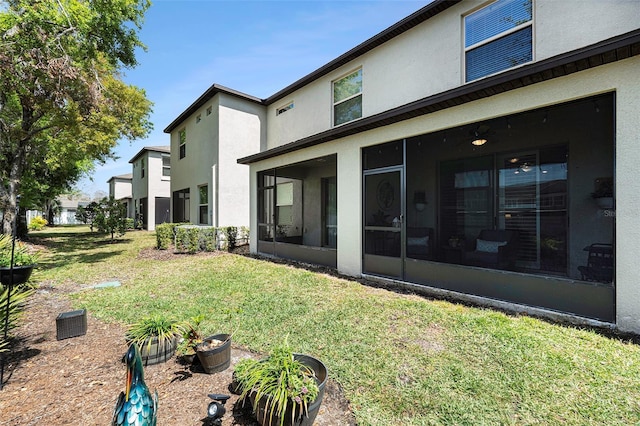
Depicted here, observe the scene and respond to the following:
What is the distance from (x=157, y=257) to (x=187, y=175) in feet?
18.6

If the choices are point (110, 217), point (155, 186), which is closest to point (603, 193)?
point (110, 217)

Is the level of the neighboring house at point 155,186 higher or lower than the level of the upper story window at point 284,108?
lower

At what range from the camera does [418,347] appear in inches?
130

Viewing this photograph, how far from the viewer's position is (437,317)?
4.17 metres

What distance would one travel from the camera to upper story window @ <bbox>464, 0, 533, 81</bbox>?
5516mm

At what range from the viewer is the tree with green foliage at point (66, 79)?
7.39 meters

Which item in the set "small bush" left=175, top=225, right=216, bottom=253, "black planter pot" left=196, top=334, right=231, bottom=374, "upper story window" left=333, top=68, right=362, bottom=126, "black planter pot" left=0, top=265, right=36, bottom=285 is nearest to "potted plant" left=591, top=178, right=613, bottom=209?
"upper story window" left=333, top=68, right=362, bottom=126

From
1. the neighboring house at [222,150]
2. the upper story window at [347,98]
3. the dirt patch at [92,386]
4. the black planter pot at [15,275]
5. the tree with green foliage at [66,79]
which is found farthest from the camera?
the neighboring house at [222,150]

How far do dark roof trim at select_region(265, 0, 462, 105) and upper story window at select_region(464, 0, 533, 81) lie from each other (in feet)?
2.44

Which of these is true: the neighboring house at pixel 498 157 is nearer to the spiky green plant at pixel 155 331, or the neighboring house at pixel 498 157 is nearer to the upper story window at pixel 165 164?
the spiky green plant at pixel 155 331

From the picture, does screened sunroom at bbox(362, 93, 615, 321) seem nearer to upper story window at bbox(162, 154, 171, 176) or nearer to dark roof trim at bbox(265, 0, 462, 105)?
dark roof trim at bbox(265, 0, 462, 105)

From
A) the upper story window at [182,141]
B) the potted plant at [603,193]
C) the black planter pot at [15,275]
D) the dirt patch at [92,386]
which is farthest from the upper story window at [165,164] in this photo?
the potted plant at [603,193]

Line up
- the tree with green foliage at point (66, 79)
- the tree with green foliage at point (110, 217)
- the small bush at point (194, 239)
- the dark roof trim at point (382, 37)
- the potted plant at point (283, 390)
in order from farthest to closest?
the tree with green foliage at point (110, 217), the small bush at point (194, 239), the tree with green foliage at point (66, 79), the dark roof trim at point (382, 37), the potted plant at point (283, 390)

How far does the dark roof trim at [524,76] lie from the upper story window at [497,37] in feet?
6.21
